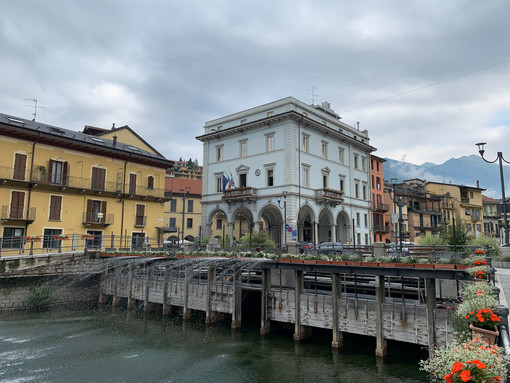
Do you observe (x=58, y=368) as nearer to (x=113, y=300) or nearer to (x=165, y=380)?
(x=165, y=380)

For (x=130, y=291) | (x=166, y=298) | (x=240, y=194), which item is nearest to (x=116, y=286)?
(x=130, y=291)

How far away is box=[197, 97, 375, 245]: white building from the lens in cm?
4009

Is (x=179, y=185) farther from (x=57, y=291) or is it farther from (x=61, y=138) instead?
(x=57, y=291)

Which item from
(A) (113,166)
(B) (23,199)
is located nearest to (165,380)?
(B) (23,199)

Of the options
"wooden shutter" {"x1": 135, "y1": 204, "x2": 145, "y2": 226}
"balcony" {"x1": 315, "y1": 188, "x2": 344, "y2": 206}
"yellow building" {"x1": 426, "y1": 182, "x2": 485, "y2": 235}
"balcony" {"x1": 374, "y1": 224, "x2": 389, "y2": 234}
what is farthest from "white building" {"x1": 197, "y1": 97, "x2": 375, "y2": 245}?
"yellow building" {"x1": 426, "y1": 182, "x2": 485, "y2": 235}

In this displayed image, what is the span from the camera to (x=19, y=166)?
1240 inches

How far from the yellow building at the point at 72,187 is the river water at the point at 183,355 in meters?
11.4

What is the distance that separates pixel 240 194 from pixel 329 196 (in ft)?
34.3

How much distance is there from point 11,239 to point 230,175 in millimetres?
23796

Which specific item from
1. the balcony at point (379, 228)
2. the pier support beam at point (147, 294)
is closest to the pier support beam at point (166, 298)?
the pier support beam at point (147, 294)

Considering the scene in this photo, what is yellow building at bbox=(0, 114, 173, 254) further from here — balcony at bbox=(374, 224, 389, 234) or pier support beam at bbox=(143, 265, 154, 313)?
balcony at bbox=(374, 224, 389, 234)

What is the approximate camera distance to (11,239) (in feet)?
97.4

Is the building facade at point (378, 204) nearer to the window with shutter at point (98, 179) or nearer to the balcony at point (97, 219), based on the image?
the balcony at point (97, 219)

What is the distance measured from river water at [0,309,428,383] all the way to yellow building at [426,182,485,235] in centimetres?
5568
